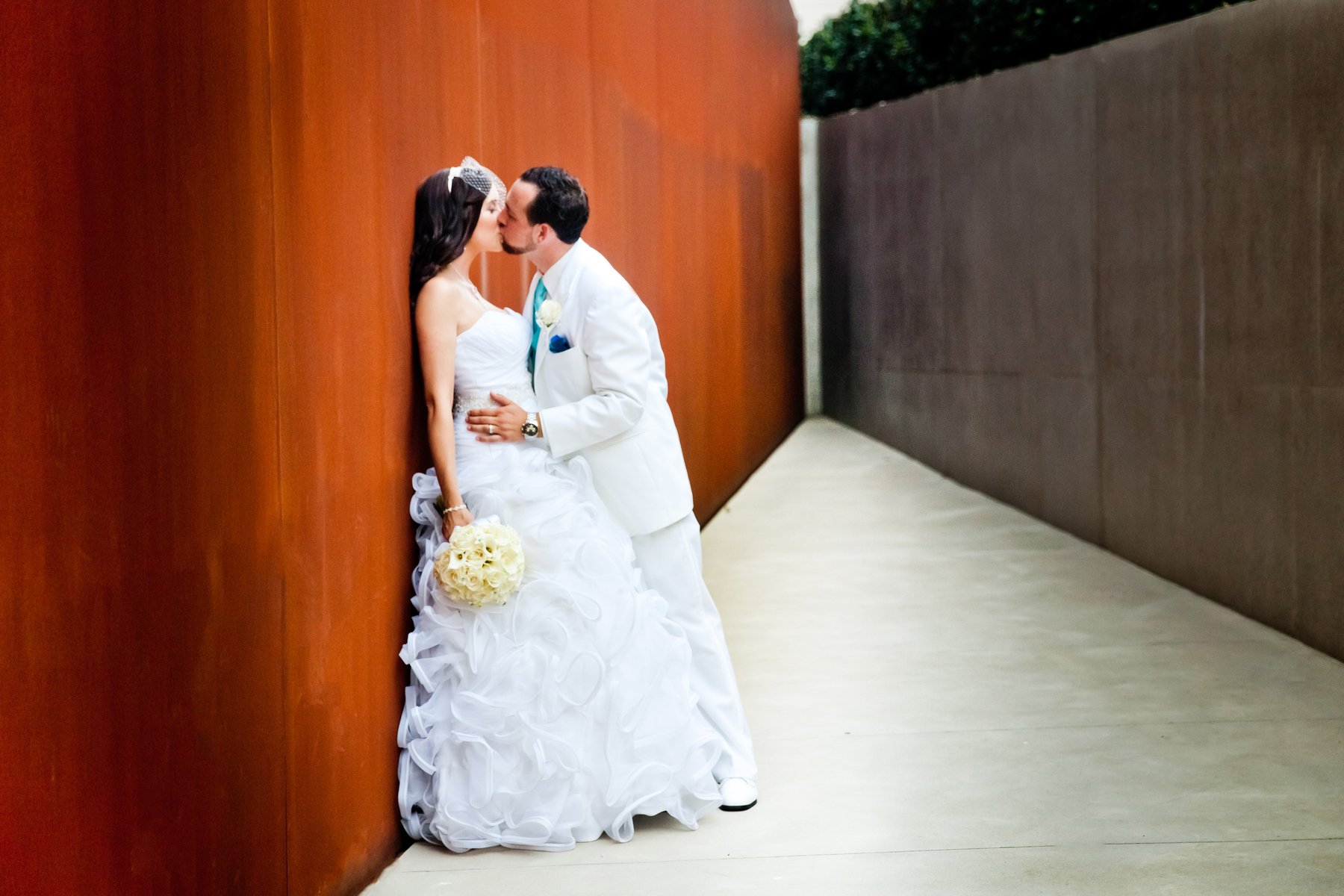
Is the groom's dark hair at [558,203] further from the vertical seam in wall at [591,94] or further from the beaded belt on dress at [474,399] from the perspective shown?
the vertical seam in wall at [591,94]

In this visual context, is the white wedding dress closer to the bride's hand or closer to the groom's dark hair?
the bride's hand

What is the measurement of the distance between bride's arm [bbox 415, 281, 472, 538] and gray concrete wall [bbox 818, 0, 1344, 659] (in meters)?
3.91

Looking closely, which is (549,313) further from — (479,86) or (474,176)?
(479,86)

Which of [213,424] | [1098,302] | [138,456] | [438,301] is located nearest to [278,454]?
[213,424]

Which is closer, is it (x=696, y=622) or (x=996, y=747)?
(x=696, y=622)

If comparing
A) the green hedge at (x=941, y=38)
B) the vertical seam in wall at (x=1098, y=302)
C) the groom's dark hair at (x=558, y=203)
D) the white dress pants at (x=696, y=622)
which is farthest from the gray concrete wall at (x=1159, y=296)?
the groom's dark hair at (x=558, y=203)

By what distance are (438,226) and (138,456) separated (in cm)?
175

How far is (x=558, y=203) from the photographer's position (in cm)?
427

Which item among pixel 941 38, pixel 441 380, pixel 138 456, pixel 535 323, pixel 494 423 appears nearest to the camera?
pixel 138 456

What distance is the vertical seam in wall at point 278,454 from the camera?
2.95m

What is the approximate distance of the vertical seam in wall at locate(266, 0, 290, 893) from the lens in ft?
9.69

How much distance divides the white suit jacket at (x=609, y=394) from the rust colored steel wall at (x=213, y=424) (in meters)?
0.48

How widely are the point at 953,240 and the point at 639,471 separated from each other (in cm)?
803

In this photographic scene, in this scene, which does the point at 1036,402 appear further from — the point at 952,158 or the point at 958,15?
the point at 958,15
